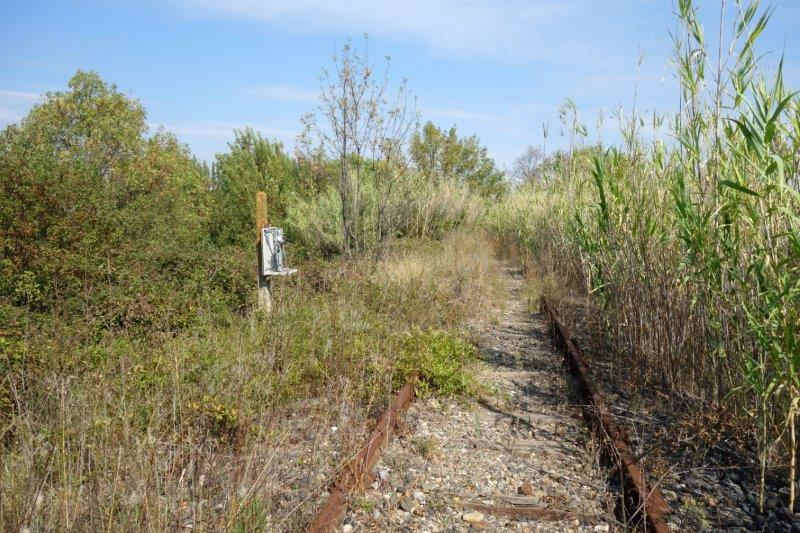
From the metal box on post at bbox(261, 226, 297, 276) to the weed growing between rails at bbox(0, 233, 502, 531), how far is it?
458 millimetres

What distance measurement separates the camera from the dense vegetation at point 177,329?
3.14 m

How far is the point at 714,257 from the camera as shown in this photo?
4320 millimetres

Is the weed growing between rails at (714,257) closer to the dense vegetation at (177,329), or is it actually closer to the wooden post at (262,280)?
the dense vegetation at (177,329)

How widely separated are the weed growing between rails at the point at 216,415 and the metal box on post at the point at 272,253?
1.50ft

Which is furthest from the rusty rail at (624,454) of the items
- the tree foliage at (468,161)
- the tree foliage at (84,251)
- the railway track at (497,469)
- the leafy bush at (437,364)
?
the tree foliage at (468,161)

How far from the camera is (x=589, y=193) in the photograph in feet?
31.1

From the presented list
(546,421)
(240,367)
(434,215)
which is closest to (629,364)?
(546,421)

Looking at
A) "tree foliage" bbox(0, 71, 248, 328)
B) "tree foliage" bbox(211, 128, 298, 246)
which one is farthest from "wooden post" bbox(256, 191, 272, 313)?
"tree foliage" bbox(211, 128, 298, 246)

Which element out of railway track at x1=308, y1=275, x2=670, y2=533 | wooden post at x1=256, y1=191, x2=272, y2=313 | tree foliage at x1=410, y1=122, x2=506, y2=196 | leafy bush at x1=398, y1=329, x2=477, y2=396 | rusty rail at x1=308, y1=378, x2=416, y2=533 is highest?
tree foliage at x1=410, y1=122, x2=506, y2=196

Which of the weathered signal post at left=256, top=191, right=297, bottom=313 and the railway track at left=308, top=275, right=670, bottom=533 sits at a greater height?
the weathered signal post at left=256, top=191, right=297, bottom=313

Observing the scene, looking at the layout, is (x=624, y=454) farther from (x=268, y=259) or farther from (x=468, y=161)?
(x=468, y=161)

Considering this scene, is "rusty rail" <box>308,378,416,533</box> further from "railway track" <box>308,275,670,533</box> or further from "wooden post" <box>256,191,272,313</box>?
"wooden post" <box>256,191,272,313</box>

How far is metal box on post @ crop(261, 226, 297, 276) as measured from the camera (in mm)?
7398

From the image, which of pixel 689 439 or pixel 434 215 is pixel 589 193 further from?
pixel 434 215
